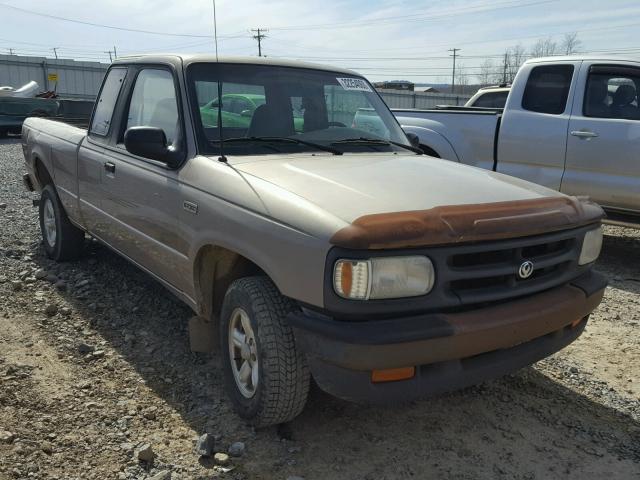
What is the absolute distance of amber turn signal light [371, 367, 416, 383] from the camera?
247cm

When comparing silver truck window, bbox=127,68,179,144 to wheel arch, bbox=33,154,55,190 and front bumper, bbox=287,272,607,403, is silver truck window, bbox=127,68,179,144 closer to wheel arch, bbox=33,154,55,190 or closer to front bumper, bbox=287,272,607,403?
front bumper, bbox=287,272,607,403

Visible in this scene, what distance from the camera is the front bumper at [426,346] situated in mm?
2385

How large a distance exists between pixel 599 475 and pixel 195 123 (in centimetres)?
274

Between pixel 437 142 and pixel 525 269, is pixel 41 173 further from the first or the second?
pixel 525 269

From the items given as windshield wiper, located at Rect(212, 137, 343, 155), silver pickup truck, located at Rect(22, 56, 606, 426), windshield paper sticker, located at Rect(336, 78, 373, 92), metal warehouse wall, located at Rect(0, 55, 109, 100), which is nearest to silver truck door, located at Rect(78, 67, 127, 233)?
silver pickup truck, located at Rect(22, 56, 606, 426)

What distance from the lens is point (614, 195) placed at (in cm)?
599

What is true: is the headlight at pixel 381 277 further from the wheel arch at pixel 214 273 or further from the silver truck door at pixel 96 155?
the silver truck door at pixel 96 155

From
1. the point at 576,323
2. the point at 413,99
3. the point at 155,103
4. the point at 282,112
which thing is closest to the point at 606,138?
the point at 576,323

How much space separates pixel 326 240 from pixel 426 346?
22.8 inches

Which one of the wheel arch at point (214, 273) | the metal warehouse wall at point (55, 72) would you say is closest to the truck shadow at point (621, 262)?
the wheel arch at point (214, 273)

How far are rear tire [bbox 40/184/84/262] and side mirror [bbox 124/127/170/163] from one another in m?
2.47

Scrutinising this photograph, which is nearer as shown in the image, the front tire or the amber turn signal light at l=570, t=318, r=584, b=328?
the front tire

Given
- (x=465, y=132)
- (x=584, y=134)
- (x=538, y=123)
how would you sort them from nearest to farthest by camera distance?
(x=584, y=134), (x=538, y=123), (x=465, y=132)

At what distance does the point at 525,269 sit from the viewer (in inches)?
107
